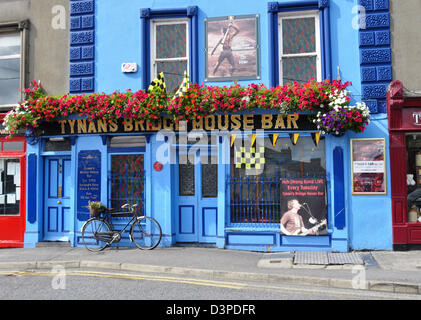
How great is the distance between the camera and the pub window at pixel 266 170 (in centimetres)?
999

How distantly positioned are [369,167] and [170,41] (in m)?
5.77

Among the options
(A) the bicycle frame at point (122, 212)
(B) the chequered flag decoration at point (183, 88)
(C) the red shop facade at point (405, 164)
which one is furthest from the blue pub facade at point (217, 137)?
(B) the chequered flag decoration at point (183, 88)

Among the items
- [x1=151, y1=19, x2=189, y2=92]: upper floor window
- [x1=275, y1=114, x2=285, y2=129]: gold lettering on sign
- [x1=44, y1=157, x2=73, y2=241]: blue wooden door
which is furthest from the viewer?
[x1=44, y1=157, x2=73, y2=241]: blue wooden door

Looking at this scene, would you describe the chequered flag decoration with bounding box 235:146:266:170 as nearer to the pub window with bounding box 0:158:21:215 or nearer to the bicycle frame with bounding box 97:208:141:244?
the bicycle frame with bounding box 97:208:141:244

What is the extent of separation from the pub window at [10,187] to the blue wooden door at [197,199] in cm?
440

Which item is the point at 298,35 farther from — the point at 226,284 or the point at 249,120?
the point at 226,284

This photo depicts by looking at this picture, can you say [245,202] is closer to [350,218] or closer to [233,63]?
[350,218]

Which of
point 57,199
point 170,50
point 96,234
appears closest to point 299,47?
point 170,50

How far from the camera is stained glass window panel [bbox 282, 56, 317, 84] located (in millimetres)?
10156

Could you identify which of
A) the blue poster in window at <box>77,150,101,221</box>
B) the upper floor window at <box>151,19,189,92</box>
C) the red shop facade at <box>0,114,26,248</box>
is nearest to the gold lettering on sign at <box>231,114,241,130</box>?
the upper floor window at <box>151,19,189,92</box>

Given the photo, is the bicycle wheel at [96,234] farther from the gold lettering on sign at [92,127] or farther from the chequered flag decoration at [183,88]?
the chequered flag decoration at [183,88]

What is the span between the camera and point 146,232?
33.1 feet

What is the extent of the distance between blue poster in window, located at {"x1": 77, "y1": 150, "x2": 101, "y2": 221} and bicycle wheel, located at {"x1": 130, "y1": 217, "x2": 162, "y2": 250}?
52.8 inches

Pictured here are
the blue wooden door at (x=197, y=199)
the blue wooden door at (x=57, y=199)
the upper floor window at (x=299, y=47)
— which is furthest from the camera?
the blue wooden door at (x=57, y=199)
